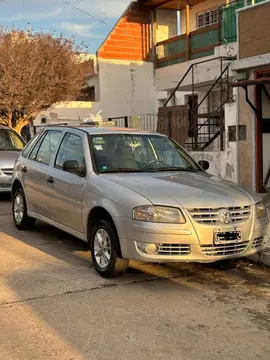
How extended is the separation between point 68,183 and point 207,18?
15.9 m

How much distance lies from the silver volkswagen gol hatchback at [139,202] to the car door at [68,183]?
1 centimetres

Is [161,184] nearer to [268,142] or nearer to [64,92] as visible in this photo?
[268,142]

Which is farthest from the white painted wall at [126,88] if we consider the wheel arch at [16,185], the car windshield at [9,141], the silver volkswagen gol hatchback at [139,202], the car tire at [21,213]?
the silver volkswagen gol hatchback at [139,202]

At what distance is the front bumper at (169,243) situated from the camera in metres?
4.99

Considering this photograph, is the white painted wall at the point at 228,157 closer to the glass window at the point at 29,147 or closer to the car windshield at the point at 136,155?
the car windshield at the point at 136,155

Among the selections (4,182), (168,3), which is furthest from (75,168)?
(168,3)

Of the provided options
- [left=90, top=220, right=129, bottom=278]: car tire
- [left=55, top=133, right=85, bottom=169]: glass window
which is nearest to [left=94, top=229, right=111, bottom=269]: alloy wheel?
[left=90, top=220, right=129, bottom=278]: car tire

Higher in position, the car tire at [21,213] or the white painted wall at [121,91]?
the white painted wall at [121,91]

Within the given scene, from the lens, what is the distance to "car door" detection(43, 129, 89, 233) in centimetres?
610

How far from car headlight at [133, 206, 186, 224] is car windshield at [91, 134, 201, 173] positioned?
112cm

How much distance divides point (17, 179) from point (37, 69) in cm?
897

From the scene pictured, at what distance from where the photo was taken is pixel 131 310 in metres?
4.59

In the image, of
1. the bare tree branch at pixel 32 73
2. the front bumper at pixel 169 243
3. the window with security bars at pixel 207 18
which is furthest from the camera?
the window with security bars at pixel 207 18

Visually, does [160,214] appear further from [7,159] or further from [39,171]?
[7,159]
